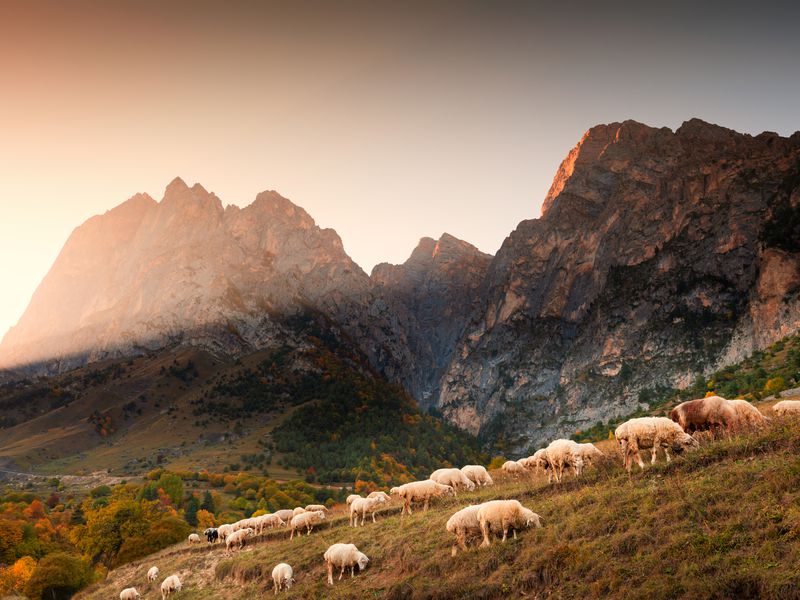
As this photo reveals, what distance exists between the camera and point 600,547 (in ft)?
56.2

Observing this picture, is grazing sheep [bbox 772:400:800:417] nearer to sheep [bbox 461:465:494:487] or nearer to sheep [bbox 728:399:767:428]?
sheep [bbox 728:399:767:428]

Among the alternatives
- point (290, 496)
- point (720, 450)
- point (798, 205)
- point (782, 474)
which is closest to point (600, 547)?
point (782, 474)

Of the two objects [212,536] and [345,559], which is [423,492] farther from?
[212,536]

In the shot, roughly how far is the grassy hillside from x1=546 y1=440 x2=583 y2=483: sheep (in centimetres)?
139

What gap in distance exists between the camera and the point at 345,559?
79.1 ft

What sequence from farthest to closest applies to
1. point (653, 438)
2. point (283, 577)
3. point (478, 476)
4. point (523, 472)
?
1. point (523, 472)
2. point (478, 476)
3. point (283, 577)
4. point (653, 438)

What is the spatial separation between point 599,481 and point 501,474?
1861cm

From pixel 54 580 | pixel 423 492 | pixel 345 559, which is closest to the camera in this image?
pixel 345 559

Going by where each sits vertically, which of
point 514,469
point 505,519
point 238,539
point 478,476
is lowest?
point 238,539

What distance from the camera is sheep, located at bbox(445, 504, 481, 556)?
20.9 m

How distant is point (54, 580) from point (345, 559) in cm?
5202

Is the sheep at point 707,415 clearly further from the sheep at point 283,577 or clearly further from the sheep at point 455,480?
the sheep at point 283,577

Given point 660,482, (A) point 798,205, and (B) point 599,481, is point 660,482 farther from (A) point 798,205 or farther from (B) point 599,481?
(A) point 798,205

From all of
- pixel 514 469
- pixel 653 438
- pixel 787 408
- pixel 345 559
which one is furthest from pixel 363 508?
pixel 787 408
